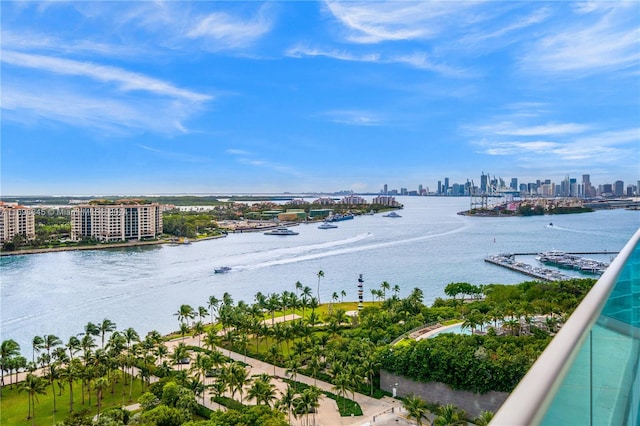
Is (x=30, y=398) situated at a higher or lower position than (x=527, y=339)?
lower

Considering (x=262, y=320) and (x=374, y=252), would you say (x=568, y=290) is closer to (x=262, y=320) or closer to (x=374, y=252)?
(x=262, y=320)

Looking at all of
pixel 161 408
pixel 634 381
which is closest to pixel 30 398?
pixel 161 408

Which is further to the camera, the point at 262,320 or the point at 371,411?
the point at 262,320

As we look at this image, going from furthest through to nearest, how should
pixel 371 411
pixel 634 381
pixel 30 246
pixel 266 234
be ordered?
pixel 266 234 → pixel 30 246 → pixel 371 411 → pixel 634 381

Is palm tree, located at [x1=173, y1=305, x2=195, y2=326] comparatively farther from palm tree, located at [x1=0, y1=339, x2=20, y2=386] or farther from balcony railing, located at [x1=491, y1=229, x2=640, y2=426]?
balcony railing, located at [x1=491, y1=229, x2=640, y2=426]

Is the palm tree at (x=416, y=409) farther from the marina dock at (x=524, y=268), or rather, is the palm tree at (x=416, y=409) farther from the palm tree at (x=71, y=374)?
the marina dock at (x=524, y=268)
